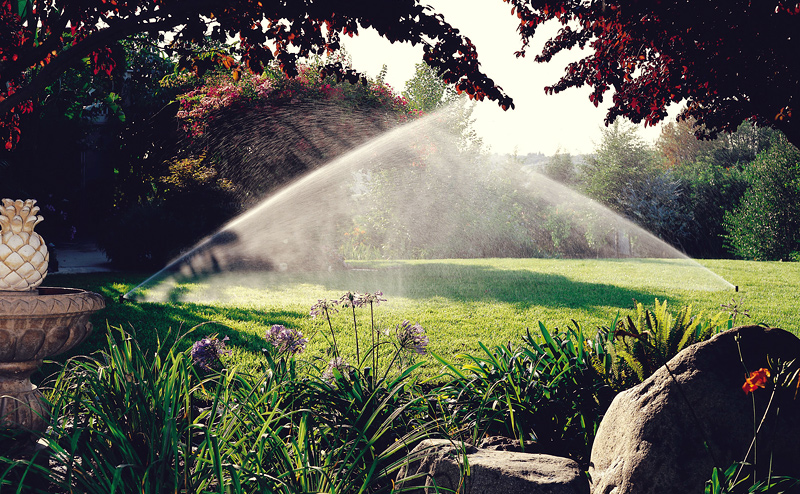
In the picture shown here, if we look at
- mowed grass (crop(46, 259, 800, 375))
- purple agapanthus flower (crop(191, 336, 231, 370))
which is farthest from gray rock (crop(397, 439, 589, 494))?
mowed grass (crop(46, 259, 800, 375))

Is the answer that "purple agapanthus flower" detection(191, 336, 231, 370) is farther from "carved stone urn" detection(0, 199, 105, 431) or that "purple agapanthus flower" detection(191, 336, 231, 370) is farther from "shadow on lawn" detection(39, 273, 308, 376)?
"shadow on lawn" detection(39, 273, 308, 376)

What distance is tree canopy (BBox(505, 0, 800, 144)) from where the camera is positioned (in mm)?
4109

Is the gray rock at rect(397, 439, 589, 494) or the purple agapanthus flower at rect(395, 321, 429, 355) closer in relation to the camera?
the gray rock at rect(397, 439, 589, 494)

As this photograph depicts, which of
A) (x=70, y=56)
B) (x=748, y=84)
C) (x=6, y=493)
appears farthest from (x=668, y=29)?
(x=6, y=493)

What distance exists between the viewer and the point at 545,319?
665 centimetres

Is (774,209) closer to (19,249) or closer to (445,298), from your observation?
(445,298)

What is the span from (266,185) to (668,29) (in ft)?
29.5

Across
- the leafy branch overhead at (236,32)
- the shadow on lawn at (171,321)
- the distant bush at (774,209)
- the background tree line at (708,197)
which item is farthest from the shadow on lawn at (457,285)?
the distant bush at (774,209)

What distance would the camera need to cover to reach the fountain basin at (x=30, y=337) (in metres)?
2.93

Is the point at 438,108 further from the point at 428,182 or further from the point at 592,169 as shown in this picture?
the point at 592,169

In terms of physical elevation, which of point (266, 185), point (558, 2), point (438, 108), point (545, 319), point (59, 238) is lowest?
point (545, 319)

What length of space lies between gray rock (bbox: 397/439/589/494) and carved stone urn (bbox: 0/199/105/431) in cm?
203

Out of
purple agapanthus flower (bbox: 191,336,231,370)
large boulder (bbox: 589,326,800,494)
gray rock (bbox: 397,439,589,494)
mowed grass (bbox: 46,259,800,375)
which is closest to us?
gray rock (bbox: 397,439,589,494)

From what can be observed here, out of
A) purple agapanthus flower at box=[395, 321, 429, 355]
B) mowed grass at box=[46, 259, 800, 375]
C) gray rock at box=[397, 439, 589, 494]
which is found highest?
purple agapanthus flower at box=[395, 321, 429, 355]
